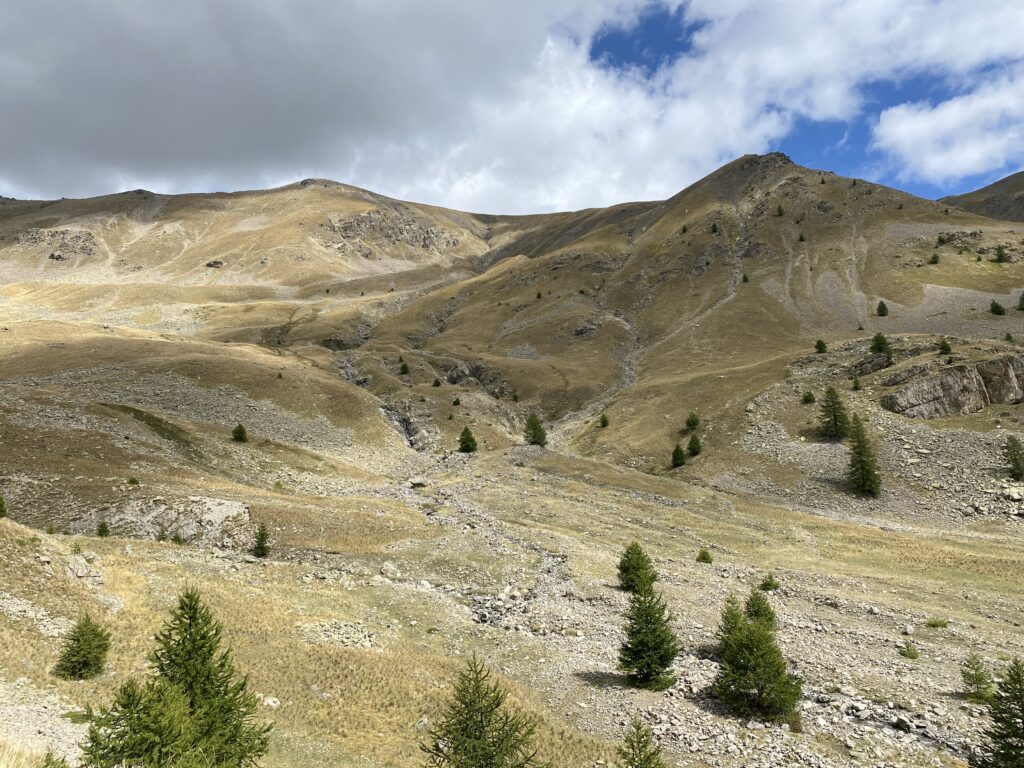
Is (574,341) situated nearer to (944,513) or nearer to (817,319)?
(817,319)

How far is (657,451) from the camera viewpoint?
6712 centimetres

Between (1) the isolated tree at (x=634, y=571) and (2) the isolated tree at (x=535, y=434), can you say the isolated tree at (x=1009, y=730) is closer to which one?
(1) the isolated tree at (x=634, y=571)

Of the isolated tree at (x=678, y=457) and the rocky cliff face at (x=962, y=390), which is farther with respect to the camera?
the isolated tree at (x=678, y=457)

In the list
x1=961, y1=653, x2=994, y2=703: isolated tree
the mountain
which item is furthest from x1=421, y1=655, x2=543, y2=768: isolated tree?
x1=961, y1=653, x2=994, y2=703: isolated tree

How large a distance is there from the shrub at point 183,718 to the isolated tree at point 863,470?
184 feet

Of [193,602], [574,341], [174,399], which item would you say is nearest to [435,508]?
[193,602]

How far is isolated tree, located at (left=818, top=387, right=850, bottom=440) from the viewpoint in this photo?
196 ft

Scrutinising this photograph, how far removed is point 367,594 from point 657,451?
48491 millimetres

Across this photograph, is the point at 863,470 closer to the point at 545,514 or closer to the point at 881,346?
the point at 881,346

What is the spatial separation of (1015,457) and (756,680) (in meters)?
51.1

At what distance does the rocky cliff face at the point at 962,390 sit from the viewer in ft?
202

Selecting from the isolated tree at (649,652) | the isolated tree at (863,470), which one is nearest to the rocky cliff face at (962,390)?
the isolated tree at (863,470)

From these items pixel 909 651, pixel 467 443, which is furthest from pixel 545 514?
pixel 909 651

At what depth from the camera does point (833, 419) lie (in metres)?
60.3
